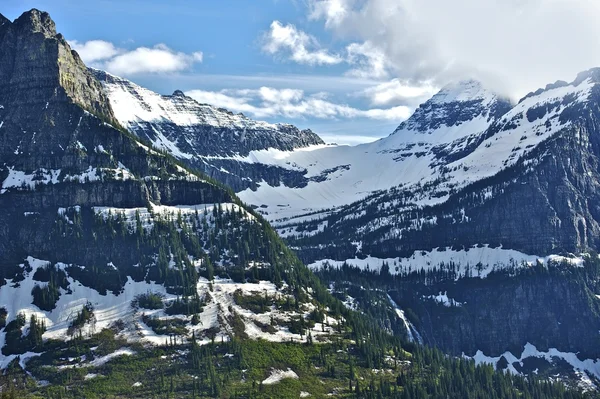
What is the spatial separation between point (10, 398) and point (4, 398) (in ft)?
17.5

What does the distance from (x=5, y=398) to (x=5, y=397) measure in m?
1.61

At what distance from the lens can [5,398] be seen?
→ 157500 millimetres

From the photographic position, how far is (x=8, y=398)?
6289 inches

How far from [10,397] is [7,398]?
5.52 metres

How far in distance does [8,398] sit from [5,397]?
905mm

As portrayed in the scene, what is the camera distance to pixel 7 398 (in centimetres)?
15912

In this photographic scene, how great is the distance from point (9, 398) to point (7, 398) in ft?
5.97

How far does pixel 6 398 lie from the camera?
519 ft

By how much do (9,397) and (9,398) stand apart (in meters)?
2.15

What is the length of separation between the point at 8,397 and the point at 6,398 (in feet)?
12.9

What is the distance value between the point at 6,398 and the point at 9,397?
498 centimetres

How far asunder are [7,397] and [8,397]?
30.6 inches

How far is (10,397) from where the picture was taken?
164 metres

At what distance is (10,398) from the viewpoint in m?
162
